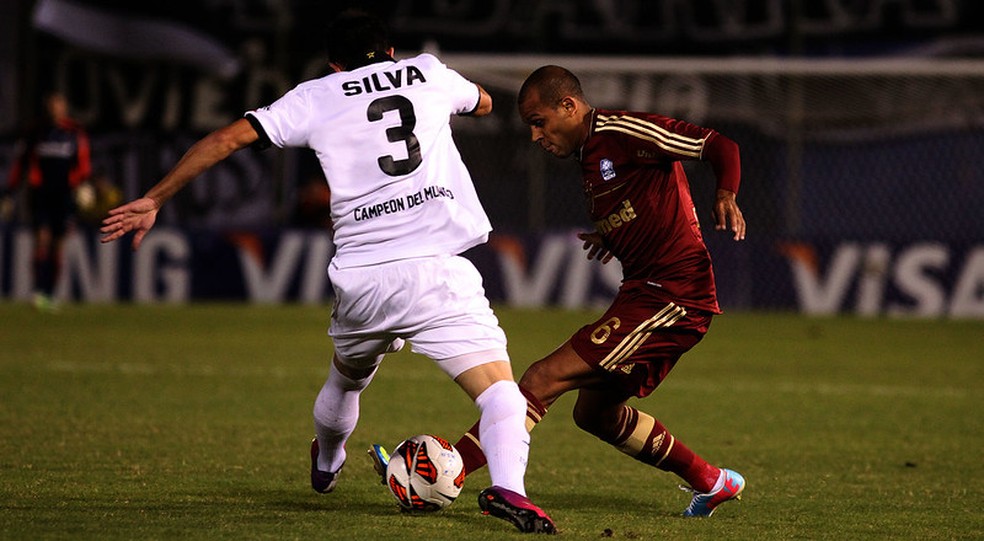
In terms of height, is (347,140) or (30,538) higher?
(347,140)

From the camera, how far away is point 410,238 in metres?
5.45

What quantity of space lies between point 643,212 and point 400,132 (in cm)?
102

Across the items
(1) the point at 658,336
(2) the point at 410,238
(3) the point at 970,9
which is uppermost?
(3) the point at 970,9

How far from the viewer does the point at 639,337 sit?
580 cm

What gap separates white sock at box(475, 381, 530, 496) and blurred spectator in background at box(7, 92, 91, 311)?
1268 centimetres

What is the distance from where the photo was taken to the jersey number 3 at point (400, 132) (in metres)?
5.48

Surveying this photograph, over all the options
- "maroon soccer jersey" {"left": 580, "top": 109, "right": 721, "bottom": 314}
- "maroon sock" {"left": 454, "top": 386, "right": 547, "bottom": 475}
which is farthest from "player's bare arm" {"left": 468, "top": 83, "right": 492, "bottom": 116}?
"maroon sock" {"left": 454, "top": 386, "right": 547, "bottom": 475}

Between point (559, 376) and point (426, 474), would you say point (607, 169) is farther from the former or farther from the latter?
point (426, 474)

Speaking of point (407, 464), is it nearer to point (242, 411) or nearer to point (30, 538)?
point (30, 538)

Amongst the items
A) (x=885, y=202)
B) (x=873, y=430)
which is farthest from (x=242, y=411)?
(x=885, y=202)

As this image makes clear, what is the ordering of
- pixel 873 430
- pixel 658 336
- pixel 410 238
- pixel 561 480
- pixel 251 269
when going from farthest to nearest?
pixel 251 269 → pixel 873 430 → pixel 561 480 → pixel 658 336 → pixel 410 238

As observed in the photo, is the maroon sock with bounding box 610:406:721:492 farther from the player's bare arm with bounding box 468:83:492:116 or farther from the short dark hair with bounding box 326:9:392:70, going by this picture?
the short dark hair with bounding box 326:9:392:70

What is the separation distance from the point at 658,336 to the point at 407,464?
106 cm

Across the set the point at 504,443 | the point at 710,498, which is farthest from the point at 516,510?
the point at 710,498
